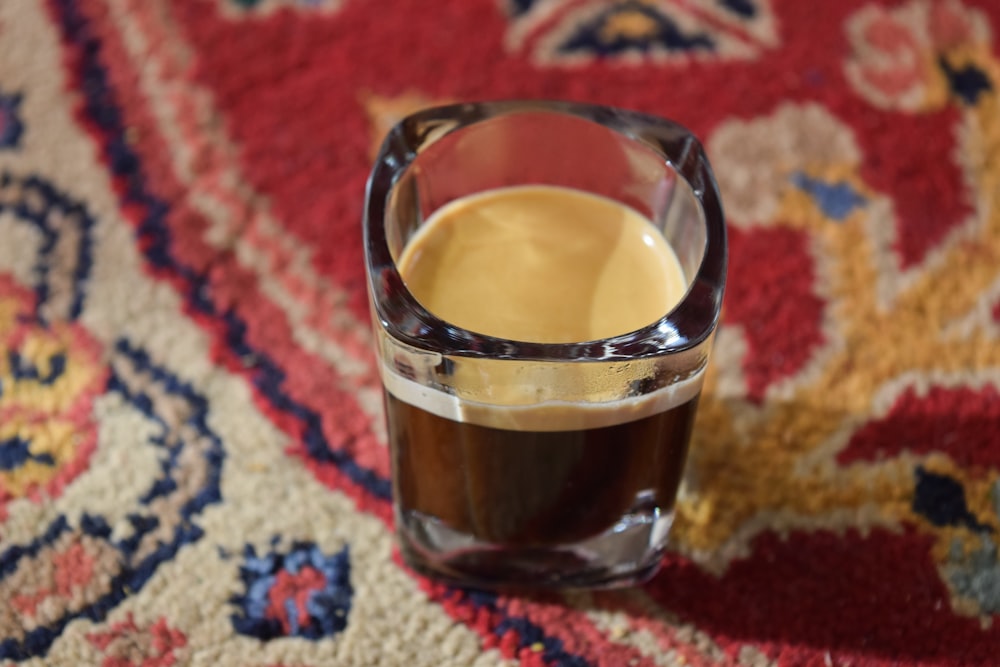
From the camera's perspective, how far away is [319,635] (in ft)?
1.41

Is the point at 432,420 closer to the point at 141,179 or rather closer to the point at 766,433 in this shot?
the point at 766,433

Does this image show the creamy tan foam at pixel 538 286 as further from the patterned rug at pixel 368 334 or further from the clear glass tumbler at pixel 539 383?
the patterned rug at pixel 368 334

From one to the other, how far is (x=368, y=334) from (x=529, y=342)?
19cm

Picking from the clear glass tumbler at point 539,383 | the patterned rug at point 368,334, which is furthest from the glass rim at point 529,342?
the patterned rug at point 368,334

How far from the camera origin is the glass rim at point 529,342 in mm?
342

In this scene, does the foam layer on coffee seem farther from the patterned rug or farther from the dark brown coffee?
the patterned rug

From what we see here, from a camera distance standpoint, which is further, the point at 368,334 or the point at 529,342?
the point at 368,334

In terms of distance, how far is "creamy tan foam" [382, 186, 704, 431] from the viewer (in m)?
0.36

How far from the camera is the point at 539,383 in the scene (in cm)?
35

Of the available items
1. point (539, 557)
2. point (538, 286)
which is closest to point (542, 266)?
point (538, 286)

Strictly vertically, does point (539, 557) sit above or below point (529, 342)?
below

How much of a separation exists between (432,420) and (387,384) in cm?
2

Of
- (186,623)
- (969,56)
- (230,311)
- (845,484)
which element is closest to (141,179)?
(230,311)

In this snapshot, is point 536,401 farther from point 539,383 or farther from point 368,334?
point 368,334
